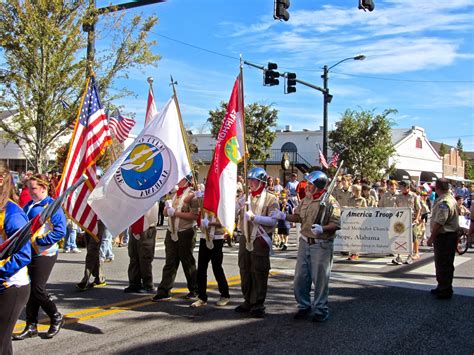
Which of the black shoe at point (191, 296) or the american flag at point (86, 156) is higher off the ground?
the american flag at point (86, 156)

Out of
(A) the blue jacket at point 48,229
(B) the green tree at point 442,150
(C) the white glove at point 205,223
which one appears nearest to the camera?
(A) the blue jacket at point 48,229

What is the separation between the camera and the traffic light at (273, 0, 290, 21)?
12094 mm

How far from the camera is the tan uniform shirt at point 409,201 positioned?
477 inches

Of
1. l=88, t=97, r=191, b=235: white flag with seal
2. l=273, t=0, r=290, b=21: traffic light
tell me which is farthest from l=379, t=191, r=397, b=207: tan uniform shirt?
l=88, t=97, r=191, b=235: white flag with seal

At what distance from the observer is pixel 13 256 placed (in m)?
3.76

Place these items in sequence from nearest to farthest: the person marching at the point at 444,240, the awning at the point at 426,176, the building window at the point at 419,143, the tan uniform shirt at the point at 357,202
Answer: the person marching at the point at 444,240
the tan uniform shirt at the point at 357,202
the building window at the point at 419,143
the awning at the point at 426,176

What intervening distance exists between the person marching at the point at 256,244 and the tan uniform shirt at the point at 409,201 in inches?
249

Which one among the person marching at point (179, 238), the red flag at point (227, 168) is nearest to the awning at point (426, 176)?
the person marching at point (179, 238)

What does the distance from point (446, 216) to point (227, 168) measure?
139 inches

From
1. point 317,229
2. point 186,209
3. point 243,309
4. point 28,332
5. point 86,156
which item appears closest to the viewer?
point 28,332

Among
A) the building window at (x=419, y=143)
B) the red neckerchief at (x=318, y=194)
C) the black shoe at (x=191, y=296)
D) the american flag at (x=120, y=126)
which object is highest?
the building window at (x=419, y=143)

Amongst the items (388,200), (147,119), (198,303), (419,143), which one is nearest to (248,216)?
(198,303)

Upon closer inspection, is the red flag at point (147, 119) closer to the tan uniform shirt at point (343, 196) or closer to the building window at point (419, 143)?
the tan uniform shirt at point (343, 196)

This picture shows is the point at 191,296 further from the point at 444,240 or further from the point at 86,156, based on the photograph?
the point at 444,240
